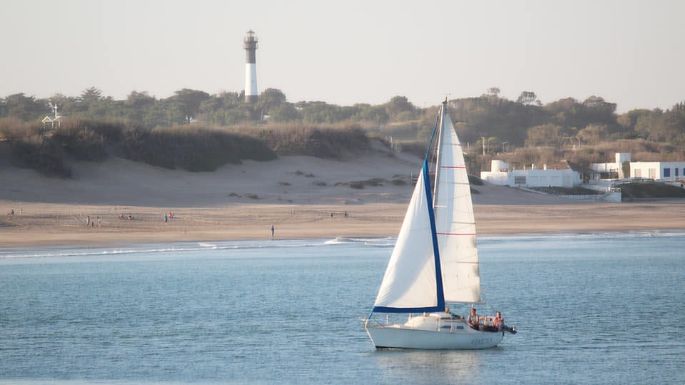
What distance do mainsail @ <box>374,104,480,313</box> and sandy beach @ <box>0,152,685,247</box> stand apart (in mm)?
33294

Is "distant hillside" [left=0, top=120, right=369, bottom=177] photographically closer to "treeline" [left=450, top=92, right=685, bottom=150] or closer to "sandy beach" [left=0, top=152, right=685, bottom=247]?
"sandy beach" [left=0, top=152, right=685, bottom=247]

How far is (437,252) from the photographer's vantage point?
31781 mm

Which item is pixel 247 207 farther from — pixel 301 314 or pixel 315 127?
pixel 301 314

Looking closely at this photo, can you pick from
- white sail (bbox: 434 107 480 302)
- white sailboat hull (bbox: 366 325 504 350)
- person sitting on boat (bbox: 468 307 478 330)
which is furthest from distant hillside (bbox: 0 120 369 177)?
white sail (bbox: 434 107 480 302)

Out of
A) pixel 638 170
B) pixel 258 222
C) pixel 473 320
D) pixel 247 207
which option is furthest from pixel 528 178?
pixel 473 320

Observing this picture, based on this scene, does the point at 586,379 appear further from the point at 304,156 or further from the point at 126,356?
the point at 304,156

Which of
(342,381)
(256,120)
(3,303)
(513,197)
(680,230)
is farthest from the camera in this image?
(256,120)

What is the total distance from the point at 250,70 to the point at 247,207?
268 ft

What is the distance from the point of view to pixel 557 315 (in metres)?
40.8

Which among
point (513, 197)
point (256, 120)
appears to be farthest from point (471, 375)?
point (256, 120)

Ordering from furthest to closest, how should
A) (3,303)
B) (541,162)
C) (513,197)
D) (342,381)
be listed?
(541,162), (513,197), (3,303), (342,381)

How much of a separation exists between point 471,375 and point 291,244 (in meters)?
34.3

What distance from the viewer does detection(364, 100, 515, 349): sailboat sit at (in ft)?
103

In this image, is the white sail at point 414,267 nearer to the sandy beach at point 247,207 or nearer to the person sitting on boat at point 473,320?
the person sitting on boat at point 473,320
